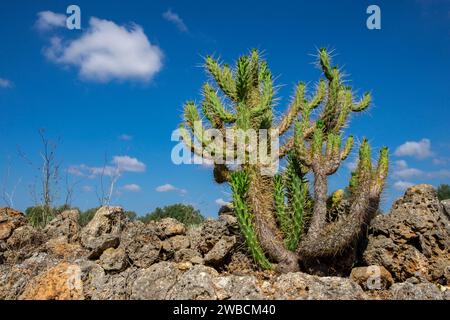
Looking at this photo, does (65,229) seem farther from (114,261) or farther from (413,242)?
(413,242)

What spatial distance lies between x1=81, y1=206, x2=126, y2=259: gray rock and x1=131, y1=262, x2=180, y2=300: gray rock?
1679mm

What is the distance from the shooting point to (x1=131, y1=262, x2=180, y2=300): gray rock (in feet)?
14.2

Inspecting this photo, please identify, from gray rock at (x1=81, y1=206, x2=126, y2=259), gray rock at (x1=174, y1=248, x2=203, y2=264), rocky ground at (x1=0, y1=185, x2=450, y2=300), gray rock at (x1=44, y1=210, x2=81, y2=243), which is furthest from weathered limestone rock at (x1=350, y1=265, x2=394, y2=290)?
gray rock at (x1=44, y1=210, x2=81, y2=243)

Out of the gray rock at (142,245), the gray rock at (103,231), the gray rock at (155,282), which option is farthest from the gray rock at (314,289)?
the gray rock at (103,231)

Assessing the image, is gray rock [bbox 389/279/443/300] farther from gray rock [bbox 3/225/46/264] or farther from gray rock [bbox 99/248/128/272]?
gray rock [bbox 3/225/46/264]

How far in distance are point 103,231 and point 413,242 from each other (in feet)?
15.3

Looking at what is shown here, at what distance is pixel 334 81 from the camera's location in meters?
6.32

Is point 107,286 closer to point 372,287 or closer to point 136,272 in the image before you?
point 136,272

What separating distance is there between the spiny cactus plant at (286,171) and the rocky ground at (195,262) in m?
0.46

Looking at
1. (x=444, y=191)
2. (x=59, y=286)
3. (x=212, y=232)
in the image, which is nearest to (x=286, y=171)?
(x=212, y=232)

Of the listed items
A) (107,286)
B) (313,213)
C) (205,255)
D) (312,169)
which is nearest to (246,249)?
(205,255)

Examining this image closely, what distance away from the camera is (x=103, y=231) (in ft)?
23.2
